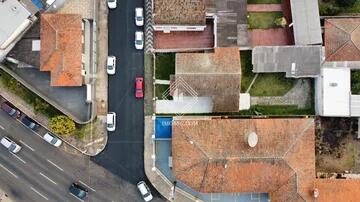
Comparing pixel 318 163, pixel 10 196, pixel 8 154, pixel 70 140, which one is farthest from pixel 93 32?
pixel 318 163

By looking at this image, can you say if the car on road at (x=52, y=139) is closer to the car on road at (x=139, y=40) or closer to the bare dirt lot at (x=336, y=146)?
the car on road at (x=139, y=40)

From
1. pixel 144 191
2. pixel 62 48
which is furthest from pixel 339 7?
pixel 62 48

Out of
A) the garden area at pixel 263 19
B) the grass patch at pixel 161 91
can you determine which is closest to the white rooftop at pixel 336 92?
the garden area at pixel 263 19

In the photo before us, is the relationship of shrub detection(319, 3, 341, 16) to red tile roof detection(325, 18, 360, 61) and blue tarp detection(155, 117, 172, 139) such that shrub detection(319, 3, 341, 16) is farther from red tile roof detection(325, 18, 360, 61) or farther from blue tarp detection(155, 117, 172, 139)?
blue tarp detection(155, 117, 172, 139)

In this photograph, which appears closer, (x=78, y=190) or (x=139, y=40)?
(x=78, y=190)

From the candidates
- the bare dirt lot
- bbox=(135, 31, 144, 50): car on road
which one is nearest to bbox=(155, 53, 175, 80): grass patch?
bbox=(135, 31, 144, 50): car on road

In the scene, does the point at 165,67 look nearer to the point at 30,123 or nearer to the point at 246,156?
the point at 246,156

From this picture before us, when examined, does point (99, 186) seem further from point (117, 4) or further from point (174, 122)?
point (117, 4)
